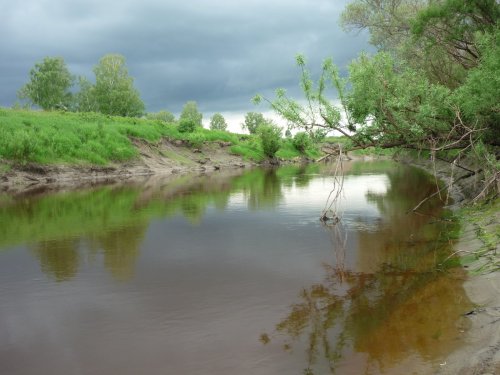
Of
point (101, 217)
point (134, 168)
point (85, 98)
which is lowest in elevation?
point (101, 217)

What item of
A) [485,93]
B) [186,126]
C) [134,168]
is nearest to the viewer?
[485,93]

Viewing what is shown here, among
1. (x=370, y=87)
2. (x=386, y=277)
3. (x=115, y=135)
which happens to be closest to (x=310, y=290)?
(x=386, y=277)

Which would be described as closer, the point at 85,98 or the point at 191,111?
the point at 85,98

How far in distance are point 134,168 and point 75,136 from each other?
8.12m

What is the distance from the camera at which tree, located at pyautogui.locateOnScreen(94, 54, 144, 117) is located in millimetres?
99156

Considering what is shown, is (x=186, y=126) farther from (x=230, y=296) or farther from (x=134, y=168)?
(x=230, y=296)

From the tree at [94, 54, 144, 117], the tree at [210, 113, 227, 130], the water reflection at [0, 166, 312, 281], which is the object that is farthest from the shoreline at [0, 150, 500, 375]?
the tree at [210, 113, 227, 130]

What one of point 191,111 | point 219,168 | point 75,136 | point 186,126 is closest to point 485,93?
point 75,136

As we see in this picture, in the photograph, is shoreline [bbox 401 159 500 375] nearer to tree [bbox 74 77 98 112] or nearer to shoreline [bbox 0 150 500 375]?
shoreline [bbox 0 150 500 375]

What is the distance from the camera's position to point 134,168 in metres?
58.2

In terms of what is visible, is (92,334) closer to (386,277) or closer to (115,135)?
(386,277)

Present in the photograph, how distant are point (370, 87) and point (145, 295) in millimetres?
12442

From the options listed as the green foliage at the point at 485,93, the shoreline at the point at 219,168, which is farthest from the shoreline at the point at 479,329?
the green foliage at the point at 485,93

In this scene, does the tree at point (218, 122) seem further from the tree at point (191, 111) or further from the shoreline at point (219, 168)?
the shoreline at point (219, 168)
